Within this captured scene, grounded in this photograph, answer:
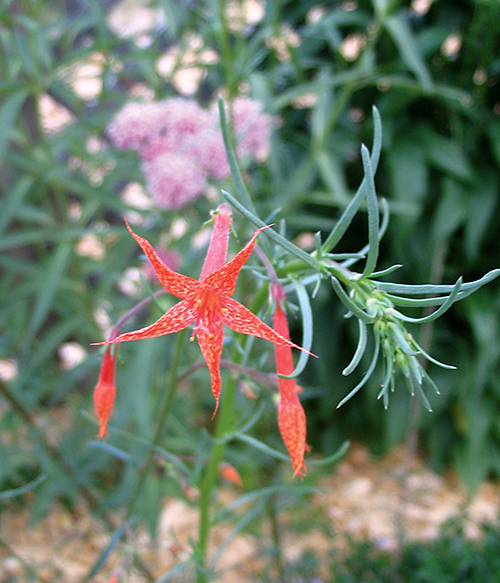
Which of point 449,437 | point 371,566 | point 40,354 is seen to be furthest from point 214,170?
point 449,437

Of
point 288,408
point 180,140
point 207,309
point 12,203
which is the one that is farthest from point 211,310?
point 12,203

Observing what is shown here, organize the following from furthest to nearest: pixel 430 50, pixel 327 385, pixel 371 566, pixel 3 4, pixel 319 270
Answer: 1. pixel 327 385
2. pixel 430 50
3. pixel 371 566
4. pixel 3 4
5. pixel 319 270

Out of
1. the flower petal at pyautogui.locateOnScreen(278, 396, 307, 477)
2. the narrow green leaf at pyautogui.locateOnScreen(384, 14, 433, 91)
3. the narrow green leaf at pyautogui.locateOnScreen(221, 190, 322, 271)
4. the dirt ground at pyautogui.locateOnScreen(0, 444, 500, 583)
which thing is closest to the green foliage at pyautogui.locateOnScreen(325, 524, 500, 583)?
the dirt ground at pyautogui.locateOnScreen(0, 444, 500, 583)

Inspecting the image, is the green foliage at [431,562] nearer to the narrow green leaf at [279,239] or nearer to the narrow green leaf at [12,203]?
the narrow green leaf at [279,239]

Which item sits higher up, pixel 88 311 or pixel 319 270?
pixel 319 270

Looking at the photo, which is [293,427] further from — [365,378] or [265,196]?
[265,196]

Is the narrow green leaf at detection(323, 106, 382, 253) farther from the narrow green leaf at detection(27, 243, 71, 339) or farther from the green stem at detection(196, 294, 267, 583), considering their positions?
the narrow green leaf at detection(27, 243, 71, 339)

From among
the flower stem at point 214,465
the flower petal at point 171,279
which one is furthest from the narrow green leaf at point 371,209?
the flower stem at point 214,465

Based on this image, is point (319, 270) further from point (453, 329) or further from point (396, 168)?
point (453, 329)
